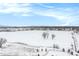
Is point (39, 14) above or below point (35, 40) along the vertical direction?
above

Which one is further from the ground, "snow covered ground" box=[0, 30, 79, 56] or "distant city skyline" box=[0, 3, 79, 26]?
"distant city skyline" box=[0, 3, 79, 26]

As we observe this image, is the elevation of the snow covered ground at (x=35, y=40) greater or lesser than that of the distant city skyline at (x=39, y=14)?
lesser

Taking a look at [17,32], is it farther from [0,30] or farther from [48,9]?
[48,9]
